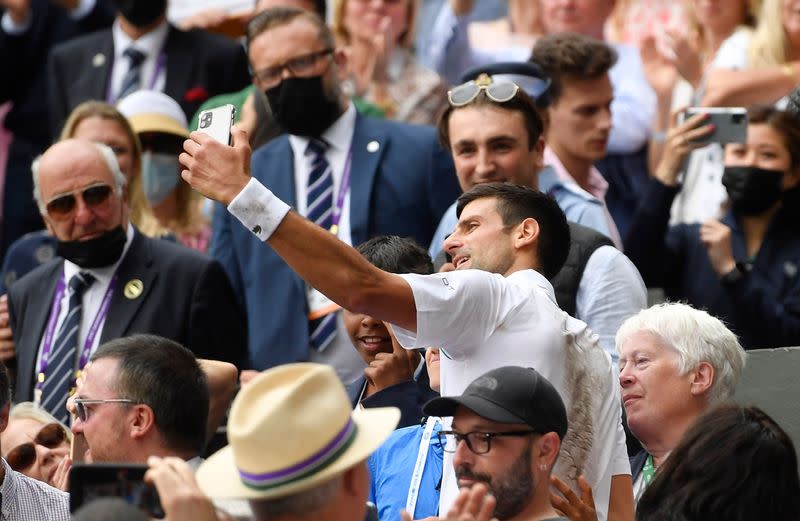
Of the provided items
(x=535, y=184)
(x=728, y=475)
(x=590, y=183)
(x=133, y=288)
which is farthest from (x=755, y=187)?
(x=728, y=475)

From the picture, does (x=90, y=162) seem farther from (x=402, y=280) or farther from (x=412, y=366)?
(x=402, y=280)

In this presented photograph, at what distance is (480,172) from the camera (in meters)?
6.77

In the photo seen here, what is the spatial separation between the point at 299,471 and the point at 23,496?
1.98 metres

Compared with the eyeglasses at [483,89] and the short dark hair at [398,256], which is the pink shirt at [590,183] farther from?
the short dark hair at [398,256]

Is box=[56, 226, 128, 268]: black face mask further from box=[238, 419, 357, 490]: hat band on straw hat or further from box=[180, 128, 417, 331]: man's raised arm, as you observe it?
box=[238, 419, 357, 490]: hat band on straw hat

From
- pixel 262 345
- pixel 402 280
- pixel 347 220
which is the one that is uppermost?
pixel 402 280

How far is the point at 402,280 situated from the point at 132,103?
14.3 ft

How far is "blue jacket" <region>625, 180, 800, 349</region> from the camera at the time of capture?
7449 millimetres

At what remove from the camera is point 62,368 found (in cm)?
698

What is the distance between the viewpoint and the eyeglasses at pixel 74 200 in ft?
23.7

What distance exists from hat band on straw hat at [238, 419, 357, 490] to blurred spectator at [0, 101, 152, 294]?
4.36m

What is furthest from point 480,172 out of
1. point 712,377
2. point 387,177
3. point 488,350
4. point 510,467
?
point 510,467

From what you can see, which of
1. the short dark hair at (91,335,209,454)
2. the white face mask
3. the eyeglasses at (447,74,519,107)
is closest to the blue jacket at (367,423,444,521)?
the short dark hair at (91,335,209,454)

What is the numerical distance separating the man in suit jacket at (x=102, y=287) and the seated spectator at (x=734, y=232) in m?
2.10
